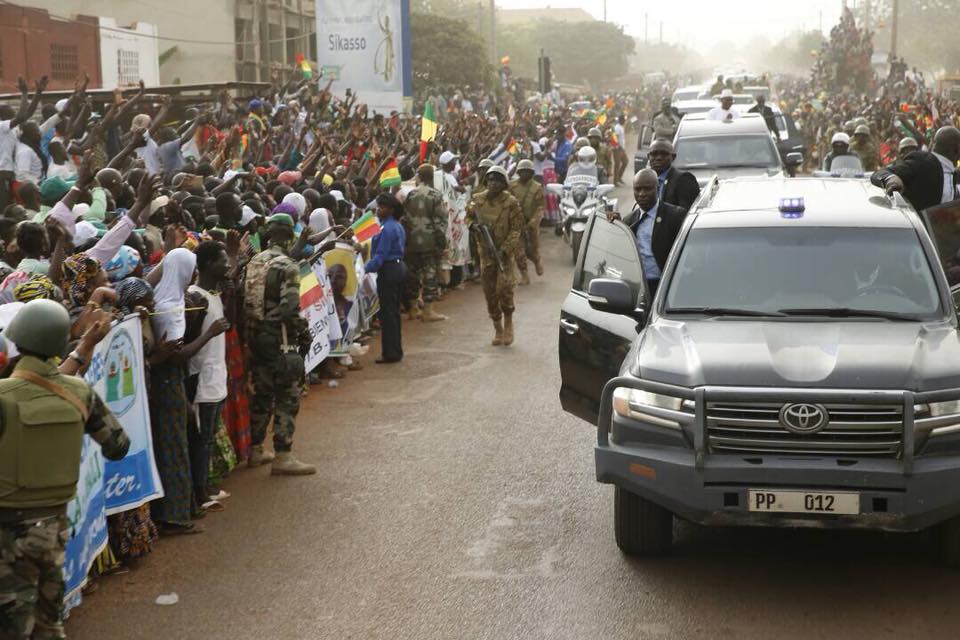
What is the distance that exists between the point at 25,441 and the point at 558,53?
109 m

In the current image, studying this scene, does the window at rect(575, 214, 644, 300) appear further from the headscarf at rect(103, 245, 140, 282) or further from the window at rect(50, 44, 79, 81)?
the window at rect(50, 44, 79, 81)

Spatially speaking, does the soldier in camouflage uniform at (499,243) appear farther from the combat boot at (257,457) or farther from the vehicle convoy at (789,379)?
the vehicle convoy at (789,379)

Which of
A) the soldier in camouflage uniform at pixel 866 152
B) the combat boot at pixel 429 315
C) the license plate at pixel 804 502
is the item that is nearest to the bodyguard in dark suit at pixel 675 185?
the license plate at pixel 804 502

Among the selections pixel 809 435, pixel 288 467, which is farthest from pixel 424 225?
pixel 809 435

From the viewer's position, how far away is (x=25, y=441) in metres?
5.28

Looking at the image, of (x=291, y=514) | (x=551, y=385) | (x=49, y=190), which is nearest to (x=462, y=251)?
(x=551, y=385)

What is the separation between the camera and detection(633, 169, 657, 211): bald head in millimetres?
9984

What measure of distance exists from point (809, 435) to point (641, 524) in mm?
1110

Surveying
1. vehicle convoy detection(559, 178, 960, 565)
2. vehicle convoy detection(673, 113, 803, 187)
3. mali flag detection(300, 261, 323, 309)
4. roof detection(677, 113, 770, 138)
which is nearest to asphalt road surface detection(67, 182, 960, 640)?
vehicle convoy detection(559, 178, 960, 565)

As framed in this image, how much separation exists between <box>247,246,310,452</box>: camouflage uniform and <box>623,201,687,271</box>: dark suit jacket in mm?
2538

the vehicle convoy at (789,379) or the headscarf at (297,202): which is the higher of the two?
the headscarf at (297,202)

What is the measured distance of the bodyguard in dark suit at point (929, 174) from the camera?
1168cm

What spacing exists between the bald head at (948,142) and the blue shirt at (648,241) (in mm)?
3194

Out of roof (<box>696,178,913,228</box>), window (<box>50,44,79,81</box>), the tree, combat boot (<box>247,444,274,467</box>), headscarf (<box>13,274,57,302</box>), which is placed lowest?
combat boot (<box>247,444,274,467</box>)
